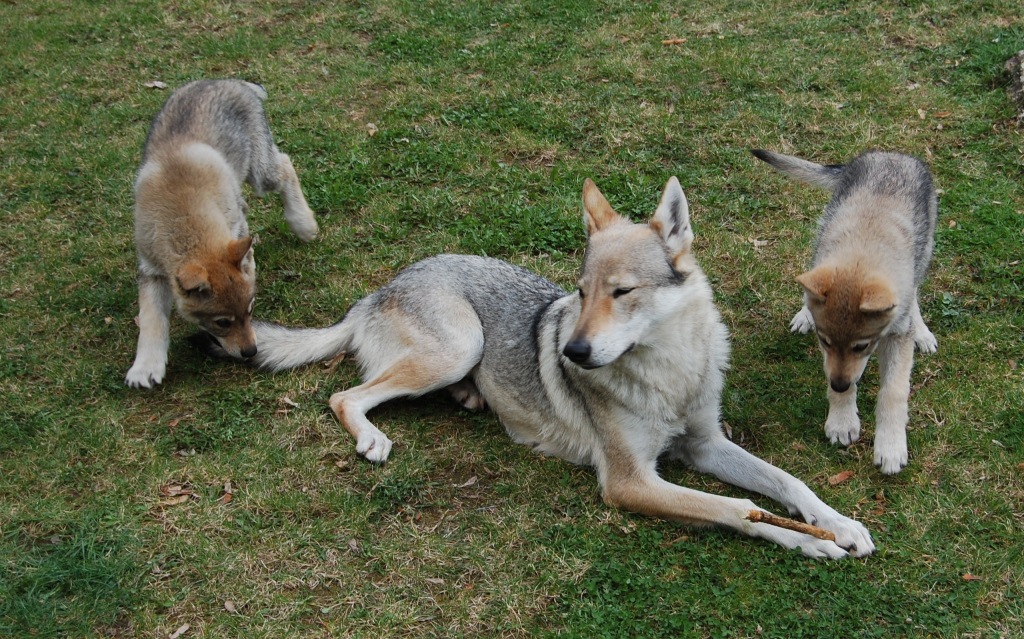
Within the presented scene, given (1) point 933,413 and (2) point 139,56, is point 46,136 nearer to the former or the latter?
(2) point 139,56

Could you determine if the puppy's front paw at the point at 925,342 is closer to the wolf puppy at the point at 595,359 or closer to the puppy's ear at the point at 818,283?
the puppy's ear at the point at 818,283

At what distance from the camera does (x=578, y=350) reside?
4430 millimetres

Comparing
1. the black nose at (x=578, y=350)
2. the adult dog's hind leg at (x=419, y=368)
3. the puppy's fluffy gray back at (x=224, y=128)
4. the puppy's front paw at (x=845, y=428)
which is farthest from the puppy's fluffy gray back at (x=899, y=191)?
the puppy's fluffy gray back at (x=224, y=128)

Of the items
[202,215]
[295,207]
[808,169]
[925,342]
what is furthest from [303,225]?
[925,342]

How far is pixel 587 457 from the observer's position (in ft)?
17.4

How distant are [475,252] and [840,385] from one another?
328cm

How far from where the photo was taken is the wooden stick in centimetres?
445

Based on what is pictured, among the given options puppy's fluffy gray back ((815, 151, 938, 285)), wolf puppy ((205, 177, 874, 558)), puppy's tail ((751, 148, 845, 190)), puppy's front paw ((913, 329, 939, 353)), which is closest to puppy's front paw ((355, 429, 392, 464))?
wolf puppy ((205, 177, 874, 558))

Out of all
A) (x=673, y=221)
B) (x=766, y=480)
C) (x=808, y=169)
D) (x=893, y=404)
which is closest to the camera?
(x=673, y=221)

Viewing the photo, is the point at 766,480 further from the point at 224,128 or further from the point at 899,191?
the point at 224,128

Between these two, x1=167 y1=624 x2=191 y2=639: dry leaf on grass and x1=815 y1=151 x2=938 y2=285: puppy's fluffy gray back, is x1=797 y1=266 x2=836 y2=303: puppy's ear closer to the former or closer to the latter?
x1=815 y1=151 x2=938 y2=285: puppy's fluffy gray back

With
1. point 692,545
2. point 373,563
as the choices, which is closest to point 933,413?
point 692,545

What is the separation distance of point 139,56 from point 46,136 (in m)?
1.98

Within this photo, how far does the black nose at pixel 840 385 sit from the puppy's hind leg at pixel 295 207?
15.0 feet
